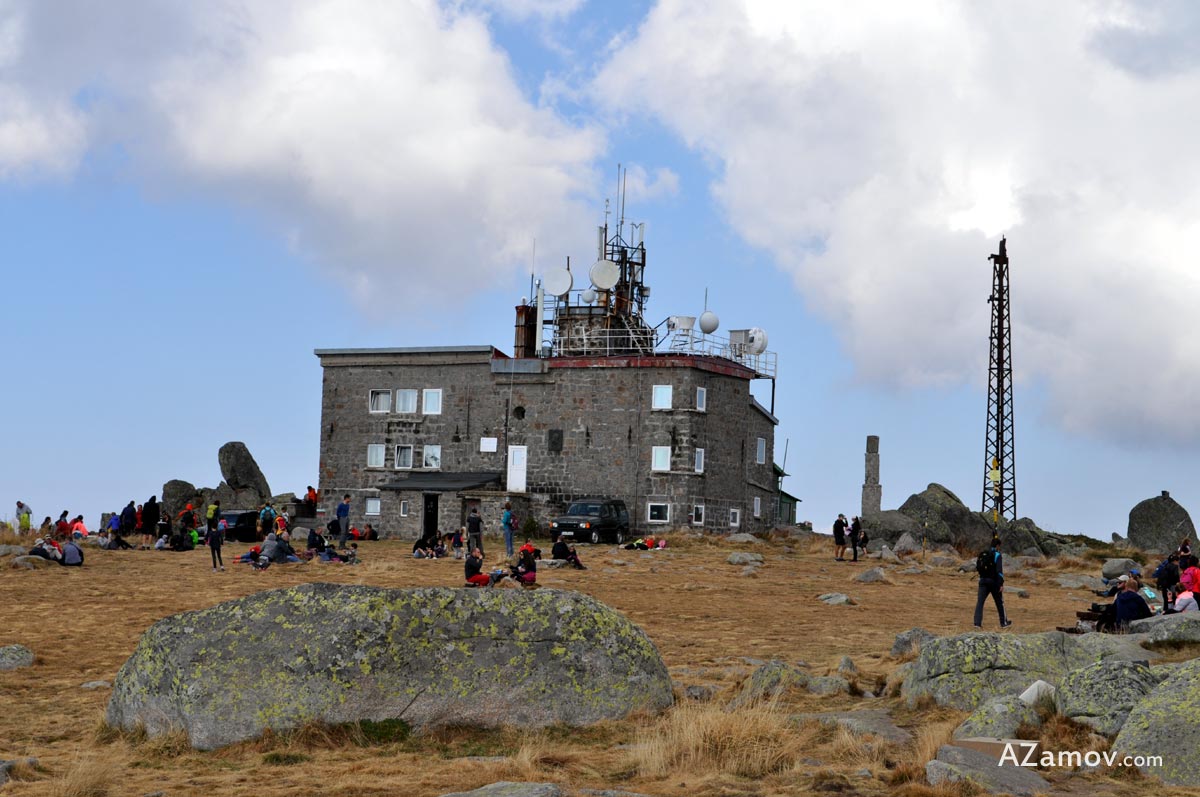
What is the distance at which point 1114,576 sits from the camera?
120ft

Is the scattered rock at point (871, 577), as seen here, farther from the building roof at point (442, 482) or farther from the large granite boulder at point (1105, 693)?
the large granite boulder at point (1105, 693)

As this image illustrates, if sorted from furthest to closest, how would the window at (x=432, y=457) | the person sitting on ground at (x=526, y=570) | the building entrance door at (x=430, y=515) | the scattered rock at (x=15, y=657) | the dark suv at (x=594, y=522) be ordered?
1. the window at (x=432, y=457)
2. the building entrance door at (x=430, y=515)
3. the dark suv at (x=594, y=522)
4. the person sitting on ground at (x=526, y=570)
5. the scattered rock at (x=15, y=657)

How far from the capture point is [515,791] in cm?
888

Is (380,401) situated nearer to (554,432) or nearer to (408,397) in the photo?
(408,397)

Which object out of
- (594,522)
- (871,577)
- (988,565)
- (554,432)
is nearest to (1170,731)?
(988,565)

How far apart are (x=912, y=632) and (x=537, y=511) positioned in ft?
109

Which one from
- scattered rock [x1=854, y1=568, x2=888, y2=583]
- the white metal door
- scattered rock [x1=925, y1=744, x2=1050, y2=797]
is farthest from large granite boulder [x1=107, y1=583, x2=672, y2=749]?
the white metal door

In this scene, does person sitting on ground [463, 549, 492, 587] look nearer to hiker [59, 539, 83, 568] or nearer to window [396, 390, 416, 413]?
hiker [59, 539, 83, 568]

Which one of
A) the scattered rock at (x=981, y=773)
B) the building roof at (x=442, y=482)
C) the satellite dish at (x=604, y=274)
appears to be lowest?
the scattered rock at (x=981, y=773)

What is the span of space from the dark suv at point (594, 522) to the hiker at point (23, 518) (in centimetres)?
1745

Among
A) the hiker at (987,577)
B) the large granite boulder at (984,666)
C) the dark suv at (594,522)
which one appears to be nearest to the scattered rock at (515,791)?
the large granite boulder at (984,666)

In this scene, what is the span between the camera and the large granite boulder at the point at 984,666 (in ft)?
41.8

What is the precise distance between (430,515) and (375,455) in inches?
191

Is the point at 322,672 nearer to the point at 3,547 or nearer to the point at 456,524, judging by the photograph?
the point at 3,547
